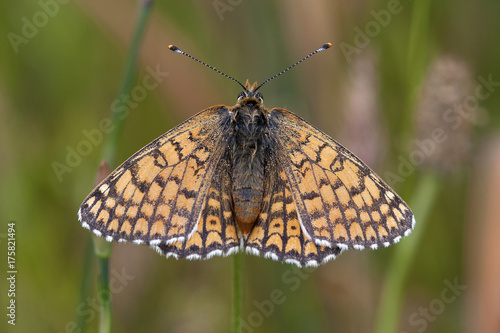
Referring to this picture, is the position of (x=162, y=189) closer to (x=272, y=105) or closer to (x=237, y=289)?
(x=237, y=289)

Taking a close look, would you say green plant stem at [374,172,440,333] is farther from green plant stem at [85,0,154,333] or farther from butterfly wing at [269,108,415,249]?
green plant stem at [85,0,154,333]

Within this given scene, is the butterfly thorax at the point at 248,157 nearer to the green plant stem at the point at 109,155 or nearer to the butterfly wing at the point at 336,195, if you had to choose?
the butterfly wing at the point at 336,195

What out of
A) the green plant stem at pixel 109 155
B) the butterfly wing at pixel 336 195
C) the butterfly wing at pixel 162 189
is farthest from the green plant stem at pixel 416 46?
the green plant stem at pixel 109 155

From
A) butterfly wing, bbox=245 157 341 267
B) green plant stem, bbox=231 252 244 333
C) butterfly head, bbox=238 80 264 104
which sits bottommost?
green plant stem, bbox=231 252 244 333

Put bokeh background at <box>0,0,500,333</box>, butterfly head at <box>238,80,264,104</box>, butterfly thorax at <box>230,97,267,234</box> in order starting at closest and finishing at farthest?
1. butterfly thorax at <box>230,97,267,234</box>
2. butterfly head at <box>238,80,264,104</box>
3. bokeh background at <box>0,0,500,333</box>

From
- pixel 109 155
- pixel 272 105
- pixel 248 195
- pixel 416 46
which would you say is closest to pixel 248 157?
pixel 248 195

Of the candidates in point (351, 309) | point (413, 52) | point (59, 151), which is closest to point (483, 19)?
point (413, 52)

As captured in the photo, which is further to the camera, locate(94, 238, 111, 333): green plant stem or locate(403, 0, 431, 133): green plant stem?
locate(403, 0, 431, 133): green plant stem

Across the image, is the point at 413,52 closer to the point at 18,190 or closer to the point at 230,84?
the point at 230,84

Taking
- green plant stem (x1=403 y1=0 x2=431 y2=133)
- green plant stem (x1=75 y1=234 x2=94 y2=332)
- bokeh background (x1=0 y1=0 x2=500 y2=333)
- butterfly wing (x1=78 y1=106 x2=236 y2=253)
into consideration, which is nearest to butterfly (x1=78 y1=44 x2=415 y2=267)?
butterfly wing (x1=78 y1=106 x2=236 y2=253)
